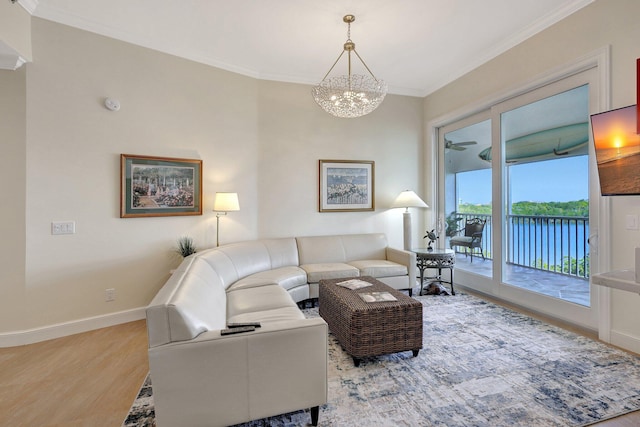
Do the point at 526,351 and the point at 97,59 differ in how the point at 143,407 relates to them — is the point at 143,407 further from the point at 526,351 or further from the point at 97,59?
the point at 97,59

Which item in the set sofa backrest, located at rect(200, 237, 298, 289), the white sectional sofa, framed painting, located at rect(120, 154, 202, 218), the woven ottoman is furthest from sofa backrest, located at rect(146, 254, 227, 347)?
framed painting, located at rect(120, 154, 202, 218)

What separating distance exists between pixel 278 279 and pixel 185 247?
48.2 inches

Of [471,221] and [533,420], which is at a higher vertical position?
[471,221]

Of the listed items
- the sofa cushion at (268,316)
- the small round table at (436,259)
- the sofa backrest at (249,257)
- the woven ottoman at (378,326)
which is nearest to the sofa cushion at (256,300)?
the sofa cushion at (268,316)

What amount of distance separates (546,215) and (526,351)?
63.6 inches

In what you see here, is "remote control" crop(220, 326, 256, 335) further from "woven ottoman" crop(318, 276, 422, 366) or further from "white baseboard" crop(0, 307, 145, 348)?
"white baseboard" crop(0, 307, 145, 348)

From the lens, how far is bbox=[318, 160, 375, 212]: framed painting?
15.7 ft

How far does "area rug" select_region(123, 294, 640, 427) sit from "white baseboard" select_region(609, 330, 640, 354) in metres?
0.09

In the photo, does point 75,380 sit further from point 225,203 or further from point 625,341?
point 625,341

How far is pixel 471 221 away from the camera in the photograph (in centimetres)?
459

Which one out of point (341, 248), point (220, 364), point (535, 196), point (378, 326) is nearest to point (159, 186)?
point (341, 248)

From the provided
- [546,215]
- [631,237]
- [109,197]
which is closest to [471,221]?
[546,215]

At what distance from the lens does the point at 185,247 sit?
370 centimetres

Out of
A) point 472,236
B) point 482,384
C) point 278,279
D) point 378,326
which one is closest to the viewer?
point 482,384
